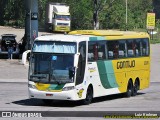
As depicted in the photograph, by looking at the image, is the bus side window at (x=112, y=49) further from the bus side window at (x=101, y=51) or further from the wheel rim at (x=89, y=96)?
the wheel rim at (x=89, y=96)

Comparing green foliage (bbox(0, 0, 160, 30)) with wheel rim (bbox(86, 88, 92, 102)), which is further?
green foliage (bbox(0, 0, 160, 30))

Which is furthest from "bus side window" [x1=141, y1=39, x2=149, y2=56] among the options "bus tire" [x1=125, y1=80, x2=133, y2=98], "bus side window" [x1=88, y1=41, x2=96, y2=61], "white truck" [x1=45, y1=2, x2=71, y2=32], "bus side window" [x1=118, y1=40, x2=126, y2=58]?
"white truck" [x1=45, y1=2, x2=71, y2=32]

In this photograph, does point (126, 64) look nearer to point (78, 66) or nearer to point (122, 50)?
point (122, 50)

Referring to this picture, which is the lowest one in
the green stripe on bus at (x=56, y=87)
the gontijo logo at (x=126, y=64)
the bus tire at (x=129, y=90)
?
the bus tire at (x=129, y=90)

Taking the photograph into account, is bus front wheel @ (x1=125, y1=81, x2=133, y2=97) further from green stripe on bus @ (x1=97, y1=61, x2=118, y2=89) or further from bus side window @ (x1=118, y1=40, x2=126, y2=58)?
green stripe on bus @ (x1=97, y1=61, x2=118, y2=89)

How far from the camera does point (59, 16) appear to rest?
273ft

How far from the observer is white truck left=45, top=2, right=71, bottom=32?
83062mm

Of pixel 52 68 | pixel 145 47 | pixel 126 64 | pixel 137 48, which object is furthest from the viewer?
pixel 145 47

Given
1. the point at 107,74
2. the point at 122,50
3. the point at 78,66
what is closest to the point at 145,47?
the point at 122,50

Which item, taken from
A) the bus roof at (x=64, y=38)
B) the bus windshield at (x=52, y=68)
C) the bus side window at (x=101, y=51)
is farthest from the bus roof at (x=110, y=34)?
the bus windshield at (x=52, y=68)

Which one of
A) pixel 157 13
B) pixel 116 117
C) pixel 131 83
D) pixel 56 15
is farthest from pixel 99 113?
pixel 157 13

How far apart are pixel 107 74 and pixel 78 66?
2824 millimetres

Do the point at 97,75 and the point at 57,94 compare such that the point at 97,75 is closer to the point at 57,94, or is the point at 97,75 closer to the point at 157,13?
the point at 57,94

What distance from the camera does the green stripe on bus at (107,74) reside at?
24.9 m
